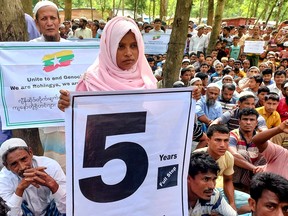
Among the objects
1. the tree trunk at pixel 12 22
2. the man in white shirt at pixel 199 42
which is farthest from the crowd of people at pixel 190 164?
the man in white shirt at pixel 199 42

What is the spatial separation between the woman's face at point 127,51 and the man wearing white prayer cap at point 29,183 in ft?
2.96

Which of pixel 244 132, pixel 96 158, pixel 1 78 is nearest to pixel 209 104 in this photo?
pixel 244 132

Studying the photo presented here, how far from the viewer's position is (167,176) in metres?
1.96

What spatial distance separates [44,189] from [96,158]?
1035 mm

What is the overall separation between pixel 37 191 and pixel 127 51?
130 centimetres

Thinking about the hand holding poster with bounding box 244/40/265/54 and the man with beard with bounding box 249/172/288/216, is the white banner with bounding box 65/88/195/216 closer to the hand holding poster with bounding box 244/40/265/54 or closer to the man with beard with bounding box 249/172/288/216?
the man with beard with bounding box 249/172/288/216

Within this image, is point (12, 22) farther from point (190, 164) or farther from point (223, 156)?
point (223, 156)

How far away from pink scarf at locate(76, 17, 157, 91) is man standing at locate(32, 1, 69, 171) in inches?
37.9

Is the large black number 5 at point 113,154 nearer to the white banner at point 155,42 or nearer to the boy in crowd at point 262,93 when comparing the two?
the boy in crowd at point 262,93

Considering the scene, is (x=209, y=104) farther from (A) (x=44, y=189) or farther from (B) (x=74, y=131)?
(B) (x=74, y=131)

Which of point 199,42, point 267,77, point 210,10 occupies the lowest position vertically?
point 267,77

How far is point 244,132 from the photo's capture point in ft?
13.3

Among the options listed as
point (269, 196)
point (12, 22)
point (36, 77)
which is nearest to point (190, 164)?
point (269, 196)

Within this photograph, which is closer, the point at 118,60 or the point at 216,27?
the point at 118,60
